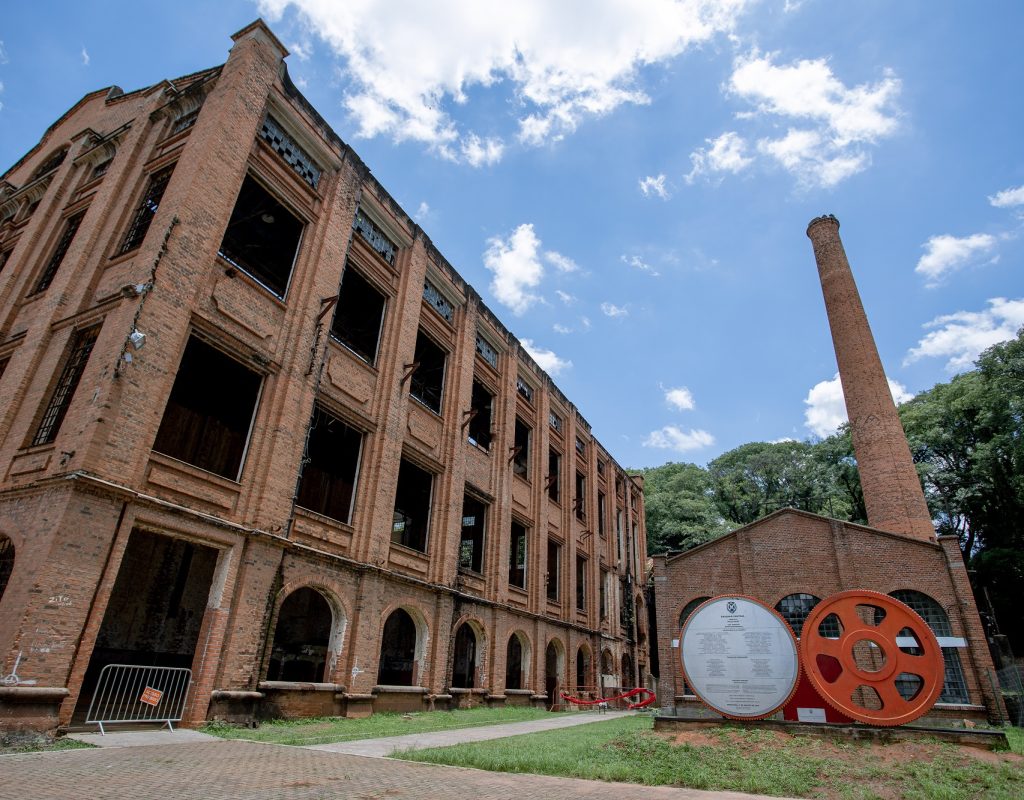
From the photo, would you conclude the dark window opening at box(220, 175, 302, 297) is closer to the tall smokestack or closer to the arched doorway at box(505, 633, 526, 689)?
the arched doorway at box(505, 633, 526, 689)

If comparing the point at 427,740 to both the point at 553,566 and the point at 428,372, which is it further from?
the point at 553,566

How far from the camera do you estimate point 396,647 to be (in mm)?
19641

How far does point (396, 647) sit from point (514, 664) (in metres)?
5.31

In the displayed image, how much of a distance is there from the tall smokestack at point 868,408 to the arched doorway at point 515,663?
1433 cm

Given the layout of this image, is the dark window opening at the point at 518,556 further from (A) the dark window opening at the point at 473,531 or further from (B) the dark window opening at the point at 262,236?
(B) the dark window opening at the point at 262,236

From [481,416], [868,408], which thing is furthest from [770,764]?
[868,408]

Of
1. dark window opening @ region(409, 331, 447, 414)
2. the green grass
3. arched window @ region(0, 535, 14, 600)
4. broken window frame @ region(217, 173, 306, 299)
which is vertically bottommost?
the green grass

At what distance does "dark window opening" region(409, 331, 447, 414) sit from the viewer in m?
19.7

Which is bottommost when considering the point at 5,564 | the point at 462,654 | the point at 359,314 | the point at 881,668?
the point at 881,668

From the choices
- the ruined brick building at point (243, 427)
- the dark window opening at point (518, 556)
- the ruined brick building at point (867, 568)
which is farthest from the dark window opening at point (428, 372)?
the ruined brick building at point (867, 568)

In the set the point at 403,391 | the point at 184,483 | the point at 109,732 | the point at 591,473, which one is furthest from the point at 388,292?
the point at 591,473

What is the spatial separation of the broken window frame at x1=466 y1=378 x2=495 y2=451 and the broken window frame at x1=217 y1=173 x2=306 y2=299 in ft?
26.1

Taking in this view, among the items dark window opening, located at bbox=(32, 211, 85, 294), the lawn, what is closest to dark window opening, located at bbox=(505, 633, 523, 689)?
the lawn

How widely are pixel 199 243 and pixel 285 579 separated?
6794 mm
